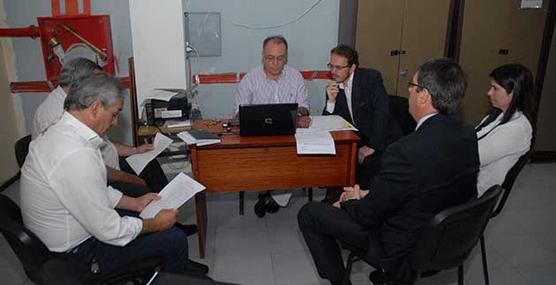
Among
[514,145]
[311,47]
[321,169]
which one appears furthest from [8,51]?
[514,145]

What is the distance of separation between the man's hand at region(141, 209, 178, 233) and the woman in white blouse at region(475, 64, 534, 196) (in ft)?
5.13

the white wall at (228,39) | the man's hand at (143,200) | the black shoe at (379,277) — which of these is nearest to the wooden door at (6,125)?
the white wall at (228,39)

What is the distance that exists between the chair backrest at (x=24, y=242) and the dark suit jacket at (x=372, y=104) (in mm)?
2091

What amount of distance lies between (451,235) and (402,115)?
1872 millimetres

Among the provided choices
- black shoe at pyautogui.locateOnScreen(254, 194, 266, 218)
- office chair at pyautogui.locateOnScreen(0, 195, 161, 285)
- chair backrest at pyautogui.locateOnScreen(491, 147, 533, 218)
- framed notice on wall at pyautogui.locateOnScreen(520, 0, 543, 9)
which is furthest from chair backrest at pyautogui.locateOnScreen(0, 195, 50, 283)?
framed notice on wall at pyautogui.locateOnScreen(520, 0, 543, 9)

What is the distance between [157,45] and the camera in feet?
10.9

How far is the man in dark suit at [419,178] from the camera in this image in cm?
164

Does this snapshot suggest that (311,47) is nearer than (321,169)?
No

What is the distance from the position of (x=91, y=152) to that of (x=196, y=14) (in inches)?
91.9

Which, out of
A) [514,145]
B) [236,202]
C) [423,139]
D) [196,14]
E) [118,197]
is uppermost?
[196,14]

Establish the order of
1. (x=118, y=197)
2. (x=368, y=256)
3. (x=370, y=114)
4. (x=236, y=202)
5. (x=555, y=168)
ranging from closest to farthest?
(x=368, y=256), (x=118, y=197), (x=370, y=114), (x=236, y=202), (x=555, y=168)

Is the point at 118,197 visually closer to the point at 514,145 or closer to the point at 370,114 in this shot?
the point at 370,114

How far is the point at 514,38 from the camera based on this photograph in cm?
374

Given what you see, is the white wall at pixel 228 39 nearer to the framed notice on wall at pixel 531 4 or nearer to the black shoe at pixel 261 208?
the black shoe at pixel 261 208
